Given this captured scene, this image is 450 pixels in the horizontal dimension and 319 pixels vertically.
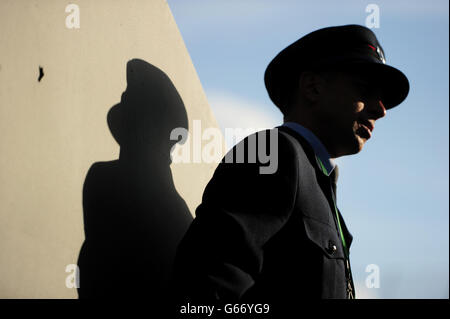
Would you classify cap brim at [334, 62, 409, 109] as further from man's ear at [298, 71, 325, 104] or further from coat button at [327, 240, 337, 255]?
coat button at [327, 240, 337, 255]

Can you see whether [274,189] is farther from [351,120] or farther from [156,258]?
[156,258]

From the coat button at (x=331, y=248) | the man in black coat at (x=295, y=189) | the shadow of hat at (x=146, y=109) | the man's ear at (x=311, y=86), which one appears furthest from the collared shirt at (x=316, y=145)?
the shadow of hat at (x=146, y=109)

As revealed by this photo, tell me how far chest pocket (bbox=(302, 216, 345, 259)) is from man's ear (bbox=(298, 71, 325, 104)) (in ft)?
2.27

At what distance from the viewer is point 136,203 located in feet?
8.00

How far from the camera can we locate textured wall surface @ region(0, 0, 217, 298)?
1.72 meters

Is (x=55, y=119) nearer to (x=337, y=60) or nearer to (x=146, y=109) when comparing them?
(x=146, y=109)

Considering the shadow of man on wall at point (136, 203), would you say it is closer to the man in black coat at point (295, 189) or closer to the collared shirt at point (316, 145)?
the man in black coat at point (295, 189)

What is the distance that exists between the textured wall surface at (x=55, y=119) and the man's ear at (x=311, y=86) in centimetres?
80

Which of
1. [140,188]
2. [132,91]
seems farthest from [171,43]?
[140,188]

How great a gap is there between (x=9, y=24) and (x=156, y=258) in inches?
51.9

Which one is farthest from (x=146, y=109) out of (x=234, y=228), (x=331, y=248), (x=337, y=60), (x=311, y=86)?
(x=331, y=248)

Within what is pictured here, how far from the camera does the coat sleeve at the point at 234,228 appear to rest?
1.70 metres

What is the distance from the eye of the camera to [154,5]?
118 inches
